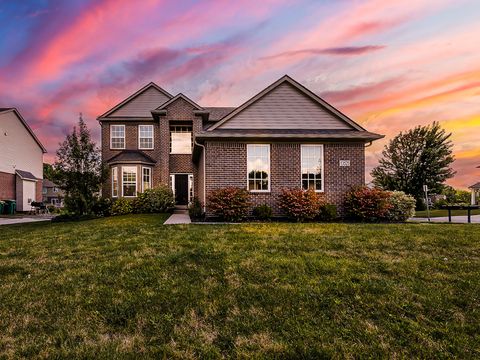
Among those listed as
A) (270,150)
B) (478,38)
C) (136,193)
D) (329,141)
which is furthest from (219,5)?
(136,193)

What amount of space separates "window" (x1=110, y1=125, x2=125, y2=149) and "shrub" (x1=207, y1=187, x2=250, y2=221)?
1347 centimetres

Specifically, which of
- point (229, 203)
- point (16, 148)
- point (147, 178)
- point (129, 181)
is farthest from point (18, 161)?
point (229, 203)

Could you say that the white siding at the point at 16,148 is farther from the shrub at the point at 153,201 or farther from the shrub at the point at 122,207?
the shrub at the point at 153,201

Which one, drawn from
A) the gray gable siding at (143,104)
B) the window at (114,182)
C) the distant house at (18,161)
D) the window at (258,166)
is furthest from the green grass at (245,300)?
the distant house at (18,161)

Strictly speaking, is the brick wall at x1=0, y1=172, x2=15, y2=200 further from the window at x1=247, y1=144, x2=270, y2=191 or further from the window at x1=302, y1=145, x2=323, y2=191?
the window at x1=302, y1=145, x2=323, y2=191

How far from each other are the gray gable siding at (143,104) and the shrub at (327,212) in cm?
1592

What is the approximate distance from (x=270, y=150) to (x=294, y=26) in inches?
204

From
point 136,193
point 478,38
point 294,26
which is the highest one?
point 294,26

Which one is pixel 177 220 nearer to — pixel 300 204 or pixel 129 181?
pixel 300 204

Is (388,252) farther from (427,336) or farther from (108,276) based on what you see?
(108,276)

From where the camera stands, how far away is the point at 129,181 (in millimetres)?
21344

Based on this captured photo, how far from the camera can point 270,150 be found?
14.4m

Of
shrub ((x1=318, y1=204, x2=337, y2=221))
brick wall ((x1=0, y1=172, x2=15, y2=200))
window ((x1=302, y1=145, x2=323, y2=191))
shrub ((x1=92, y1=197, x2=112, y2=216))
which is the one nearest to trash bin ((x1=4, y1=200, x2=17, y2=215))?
brick wall ((x1=0, y1=172, x2=15, y2=200))

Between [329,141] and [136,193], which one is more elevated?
[329,141]
